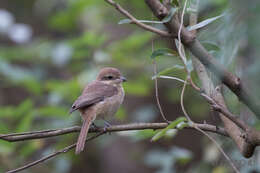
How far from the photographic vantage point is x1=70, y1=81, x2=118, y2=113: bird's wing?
14.4 ft

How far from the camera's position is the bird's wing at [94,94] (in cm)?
439

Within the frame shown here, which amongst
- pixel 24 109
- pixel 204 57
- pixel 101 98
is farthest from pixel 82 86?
pixel 204 57

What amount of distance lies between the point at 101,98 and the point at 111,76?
794 millimetres

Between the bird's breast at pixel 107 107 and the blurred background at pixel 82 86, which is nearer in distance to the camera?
the blurred background at pixel 82 86

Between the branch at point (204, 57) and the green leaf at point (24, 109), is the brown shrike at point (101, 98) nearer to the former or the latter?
the green leaf at point (24, 109)

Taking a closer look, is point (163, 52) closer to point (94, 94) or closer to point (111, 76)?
point (94, 94)

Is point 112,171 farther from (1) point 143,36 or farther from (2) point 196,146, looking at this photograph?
(1) point 143,36

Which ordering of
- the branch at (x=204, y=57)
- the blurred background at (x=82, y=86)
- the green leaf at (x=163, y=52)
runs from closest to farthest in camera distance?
the branch at (x=204, y=57)
the green leaf at (x=163, y=52)
the blurred background at (x=82, y=86)

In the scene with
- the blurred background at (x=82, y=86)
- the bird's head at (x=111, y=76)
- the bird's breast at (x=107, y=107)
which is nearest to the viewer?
the blurred background at (x=82, y=86)

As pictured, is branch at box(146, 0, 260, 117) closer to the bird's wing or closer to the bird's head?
the bird's wing

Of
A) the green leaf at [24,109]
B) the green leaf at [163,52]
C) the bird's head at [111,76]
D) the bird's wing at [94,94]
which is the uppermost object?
the green leaf at [163,52]

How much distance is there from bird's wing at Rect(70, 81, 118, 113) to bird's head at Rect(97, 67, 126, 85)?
12 centimetres

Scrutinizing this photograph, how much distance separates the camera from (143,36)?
482 cm

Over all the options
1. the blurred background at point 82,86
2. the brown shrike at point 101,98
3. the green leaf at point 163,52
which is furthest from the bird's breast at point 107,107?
the green leaf at point 163,52
